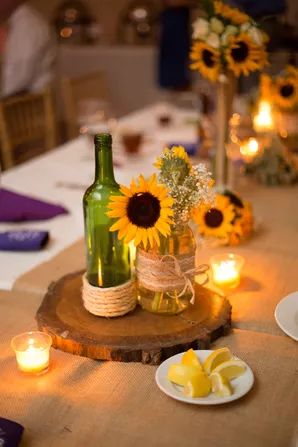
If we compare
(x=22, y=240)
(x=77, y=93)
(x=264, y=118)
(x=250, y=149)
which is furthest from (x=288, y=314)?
(x=77, y=93)

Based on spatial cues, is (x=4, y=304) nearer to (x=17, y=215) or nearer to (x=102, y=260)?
(x=102, y=260)

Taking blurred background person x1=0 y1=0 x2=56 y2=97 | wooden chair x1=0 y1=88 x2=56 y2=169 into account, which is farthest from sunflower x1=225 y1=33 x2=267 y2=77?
blurred background person x1=0 y1=0 x2=56 y2=97

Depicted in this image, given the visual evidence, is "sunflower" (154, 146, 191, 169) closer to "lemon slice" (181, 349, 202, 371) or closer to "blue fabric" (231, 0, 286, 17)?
"lemon slice" (181, 349, 202, 371)

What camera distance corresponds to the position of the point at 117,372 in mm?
1065

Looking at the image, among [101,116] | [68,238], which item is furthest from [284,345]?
[101,116]

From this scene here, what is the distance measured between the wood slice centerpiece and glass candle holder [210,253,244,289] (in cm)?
10

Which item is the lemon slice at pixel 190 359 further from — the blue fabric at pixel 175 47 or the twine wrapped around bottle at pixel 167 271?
the blue fabric at pixel 175 47

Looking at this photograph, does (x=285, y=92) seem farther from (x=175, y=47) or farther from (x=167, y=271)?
(x=175, y=47)

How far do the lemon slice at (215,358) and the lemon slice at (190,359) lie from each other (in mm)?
13

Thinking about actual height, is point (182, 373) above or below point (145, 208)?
below

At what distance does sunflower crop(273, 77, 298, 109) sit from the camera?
7.17ft

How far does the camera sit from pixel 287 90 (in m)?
2.21

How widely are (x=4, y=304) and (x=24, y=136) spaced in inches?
67.6

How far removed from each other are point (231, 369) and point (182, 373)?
82mm
